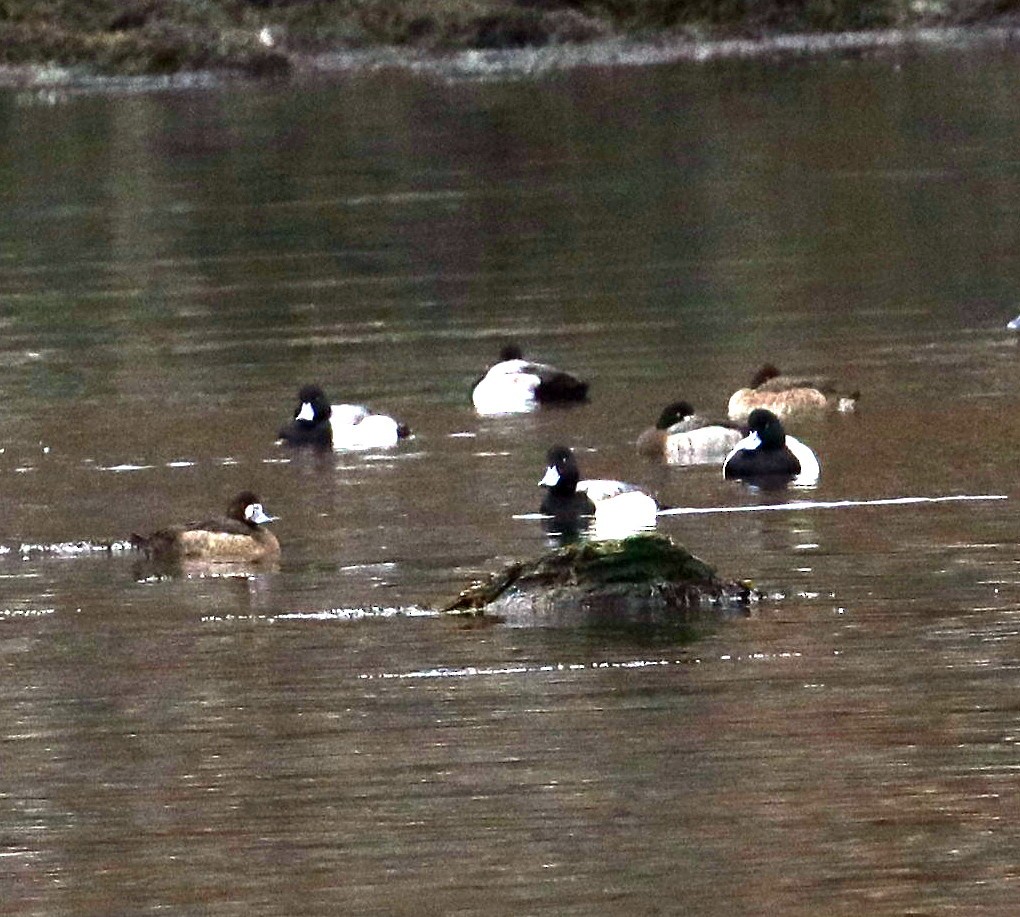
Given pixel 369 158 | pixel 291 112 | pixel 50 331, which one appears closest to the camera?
pixel 50 331

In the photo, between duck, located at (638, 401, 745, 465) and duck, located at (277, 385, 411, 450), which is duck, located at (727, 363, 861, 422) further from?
duck, located at (277, 385, 411, 450)

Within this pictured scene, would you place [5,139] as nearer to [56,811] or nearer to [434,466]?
[434,466]

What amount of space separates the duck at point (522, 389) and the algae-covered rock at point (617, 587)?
8.42m

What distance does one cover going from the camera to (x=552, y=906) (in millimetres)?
10461

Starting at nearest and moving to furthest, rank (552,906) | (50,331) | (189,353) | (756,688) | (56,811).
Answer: (552,906) < (56,811) < (756,688) < (189,353) < (50,331)

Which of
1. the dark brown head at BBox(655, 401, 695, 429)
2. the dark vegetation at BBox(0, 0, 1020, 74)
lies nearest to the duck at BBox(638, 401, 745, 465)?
the dark brown head at BBox(655, 401, 695, 429)

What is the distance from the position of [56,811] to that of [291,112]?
5593 centimetres

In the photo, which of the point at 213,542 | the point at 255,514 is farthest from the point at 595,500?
the point at 213,542

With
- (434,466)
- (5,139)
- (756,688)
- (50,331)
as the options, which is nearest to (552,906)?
(756,688)

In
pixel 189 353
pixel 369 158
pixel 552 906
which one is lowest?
pixel 552 906

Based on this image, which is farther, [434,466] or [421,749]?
[434,466]

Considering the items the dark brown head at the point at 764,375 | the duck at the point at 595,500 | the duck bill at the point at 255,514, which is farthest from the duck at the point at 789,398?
the duck bill at the point at 255,514

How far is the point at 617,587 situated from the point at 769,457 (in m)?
5.02

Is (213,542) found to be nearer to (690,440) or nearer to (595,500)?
(595,500)
